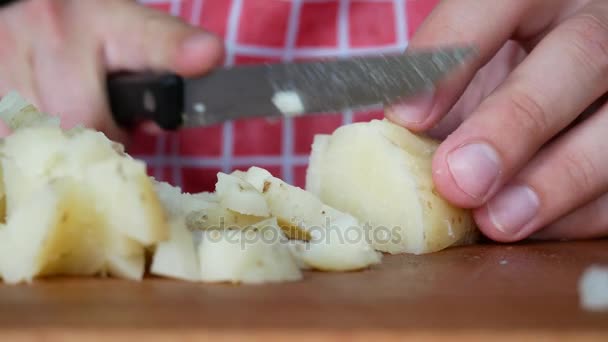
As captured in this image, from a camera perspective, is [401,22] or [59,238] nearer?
[59,238]

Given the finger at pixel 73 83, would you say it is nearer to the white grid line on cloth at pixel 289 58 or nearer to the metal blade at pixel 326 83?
the white grid line on cloth at pixel 289 58

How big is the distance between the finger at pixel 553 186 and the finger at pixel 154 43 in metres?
0.58

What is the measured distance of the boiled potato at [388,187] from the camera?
0.96m

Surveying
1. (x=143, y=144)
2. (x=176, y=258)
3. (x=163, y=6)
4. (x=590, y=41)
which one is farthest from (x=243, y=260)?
(x=163, y=6)

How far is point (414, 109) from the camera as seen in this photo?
1031mm

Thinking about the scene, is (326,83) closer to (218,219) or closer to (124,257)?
(218,219)

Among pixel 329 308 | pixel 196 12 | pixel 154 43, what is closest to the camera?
pixel 329 308

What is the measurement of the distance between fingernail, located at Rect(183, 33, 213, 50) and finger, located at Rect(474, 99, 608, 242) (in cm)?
63

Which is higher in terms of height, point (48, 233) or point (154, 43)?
point (154, 43)

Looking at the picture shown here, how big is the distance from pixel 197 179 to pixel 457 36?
837mm

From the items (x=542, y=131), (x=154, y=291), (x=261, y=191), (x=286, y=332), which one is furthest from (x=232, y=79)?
(x=286, y=332)

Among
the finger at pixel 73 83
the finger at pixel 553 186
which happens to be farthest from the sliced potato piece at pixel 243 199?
the finger at pixel 73 83

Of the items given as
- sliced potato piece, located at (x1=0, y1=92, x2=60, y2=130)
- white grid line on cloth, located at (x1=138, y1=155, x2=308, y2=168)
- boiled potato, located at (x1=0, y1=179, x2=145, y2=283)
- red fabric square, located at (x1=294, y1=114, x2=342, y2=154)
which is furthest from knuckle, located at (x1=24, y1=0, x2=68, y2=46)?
boiled potato, located at (x1=0, y1=179, x2=145, y2=283)

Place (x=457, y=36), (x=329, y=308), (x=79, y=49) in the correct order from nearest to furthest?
(x=329, y=308), (x=457, y=36), (x=79, y=49)
